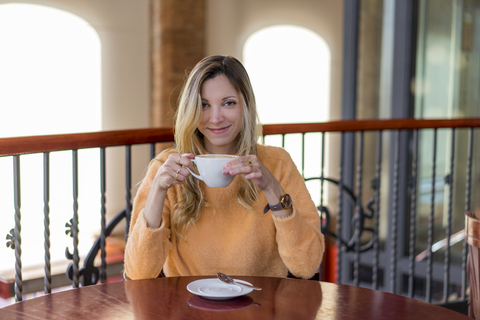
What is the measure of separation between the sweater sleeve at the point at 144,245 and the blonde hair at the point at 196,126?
0.07 m

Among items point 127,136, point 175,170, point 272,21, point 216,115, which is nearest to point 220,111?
point 216,115

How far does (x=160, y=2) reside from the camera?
204 inches

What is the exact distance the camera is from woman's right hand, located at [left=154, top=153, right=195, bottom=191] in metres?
1.23

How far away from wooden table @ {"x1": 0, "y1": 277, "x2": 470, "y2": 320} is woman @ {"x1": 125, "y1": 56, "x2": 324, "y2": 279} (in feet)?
1.05

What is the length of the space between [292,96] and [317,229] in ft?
14.2

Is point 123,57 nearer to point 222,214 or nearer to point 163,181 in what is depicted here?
point 222,214

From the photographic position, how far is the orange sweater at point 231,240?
136 cm

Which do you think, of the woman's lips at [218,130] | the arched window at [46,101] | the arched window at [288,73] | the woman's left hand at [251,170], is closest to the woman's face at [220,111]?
the woman's lips at [218,130]

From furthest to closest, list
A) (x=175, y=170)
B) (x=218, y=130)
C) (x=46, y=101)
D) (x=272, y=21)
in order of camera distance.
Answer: (x=272, y=21) < (x=46, y=101) < (x=218, y=130) < (x=175, y=170)

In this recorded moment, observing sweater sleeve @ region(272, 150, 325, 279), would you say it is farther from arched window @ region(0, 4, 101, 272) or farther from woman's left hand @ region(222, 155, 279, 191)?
arched window @ region(0, 4, 101, 272)

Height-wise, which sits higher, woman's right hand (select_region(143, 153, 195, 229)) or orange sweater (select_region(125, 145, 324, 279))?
woman's right hand (select_region(143, 153, 195, 229))

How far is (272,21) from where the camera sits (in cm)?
541

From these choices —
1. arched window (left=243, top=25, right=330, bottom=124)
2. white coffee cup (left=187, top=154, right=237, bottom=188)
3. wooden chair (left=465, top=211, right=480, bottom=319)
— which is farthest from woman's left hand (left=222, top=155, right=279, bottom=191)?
arched window (left=243, top=25, right=330, bottom=124)

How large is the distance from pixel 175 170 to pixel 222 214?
0.29 m
